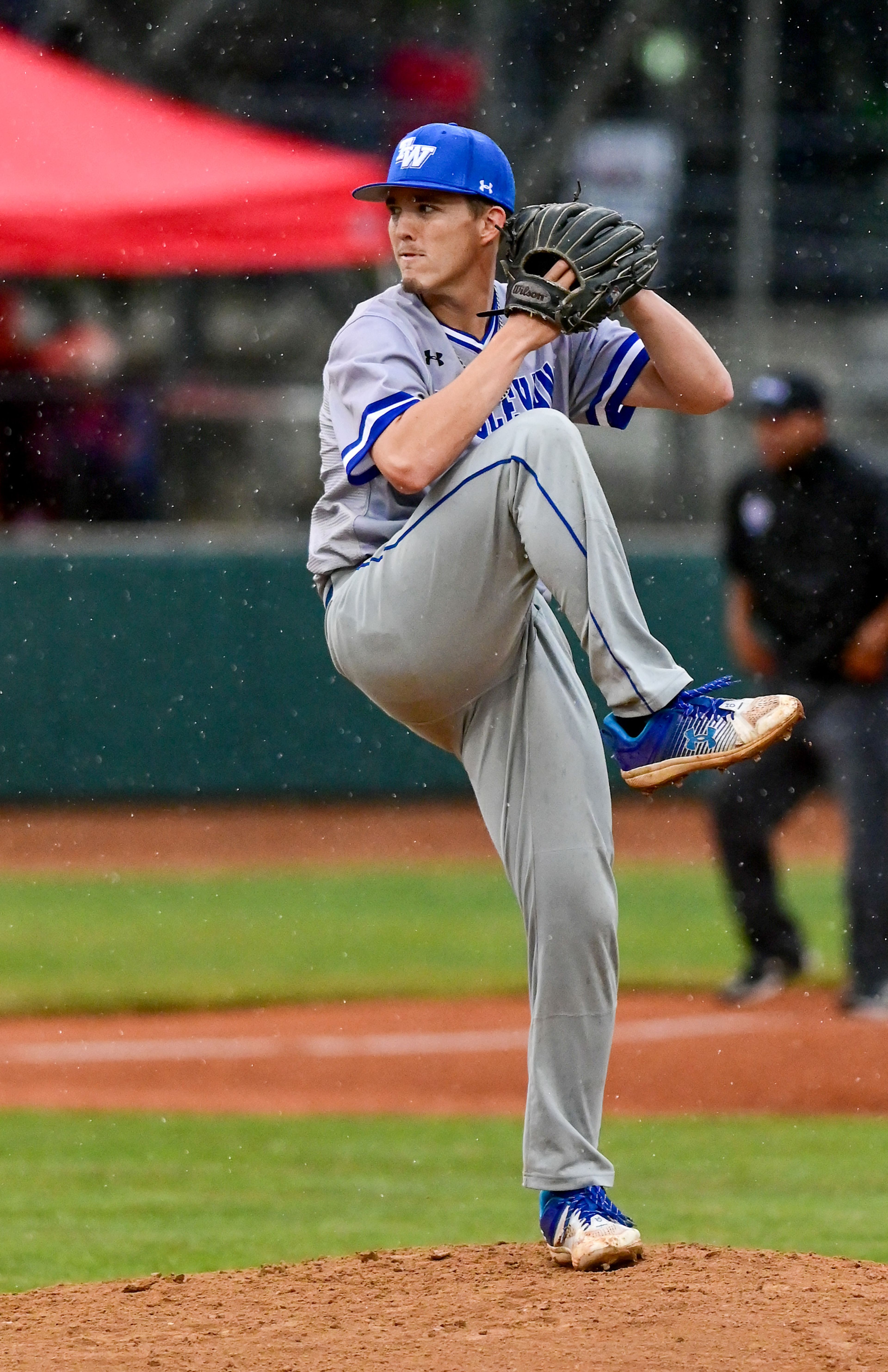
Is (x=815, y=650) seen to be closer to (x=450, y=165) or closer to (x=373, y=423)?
(x=450, y=165)

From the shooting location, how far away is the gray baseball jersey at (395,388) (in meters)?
3.41

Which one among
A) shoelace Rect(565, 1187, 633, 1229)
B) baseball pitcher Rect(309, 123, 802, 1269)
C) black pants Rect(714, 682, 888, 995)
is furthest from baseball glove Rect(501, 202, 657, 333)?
black pants Rect(714, 682, 888, 995)

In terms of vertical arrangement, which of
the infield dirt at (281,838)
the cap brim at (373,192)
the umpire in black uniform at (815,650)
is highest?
the cap brim at (373,192)

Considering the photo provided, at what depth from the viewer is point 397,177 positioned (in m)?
3.50

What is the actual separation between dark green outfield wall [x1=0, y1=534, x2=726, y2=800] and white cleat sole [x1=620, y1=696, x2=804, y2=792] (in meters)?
8.55

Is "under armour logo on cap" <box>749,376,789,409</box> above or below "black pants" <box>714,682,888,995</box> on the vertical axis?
above

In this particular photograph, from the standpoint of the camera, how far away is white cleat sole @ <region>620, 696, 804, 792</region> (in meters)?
3.23

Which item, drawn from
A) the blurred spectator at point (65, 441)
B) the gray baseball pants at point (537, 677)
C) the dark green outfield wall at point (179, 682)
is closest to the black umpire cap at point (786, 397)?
the gray baseball pants at point (537, 677)

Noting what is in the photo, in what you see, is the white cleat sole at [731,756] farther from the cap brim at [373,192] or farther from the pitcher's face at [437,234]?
the cap brim at [373,192]

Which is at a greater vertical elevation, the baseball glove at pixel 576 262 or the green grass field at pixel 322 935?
the baseball glove at pixel 576 262

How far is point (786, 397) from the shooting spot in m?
7.52

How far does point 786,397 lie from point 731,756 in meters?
4.52

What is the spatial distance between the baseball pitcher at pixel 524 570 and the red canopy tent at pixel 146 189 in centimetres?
536

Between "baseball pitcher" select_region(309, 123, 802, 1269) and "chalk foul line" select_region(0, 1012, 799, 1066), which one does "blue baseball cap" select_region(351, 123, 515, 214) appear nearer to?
"baseball pitcher" select_region(309, 123, 802, 1269)
